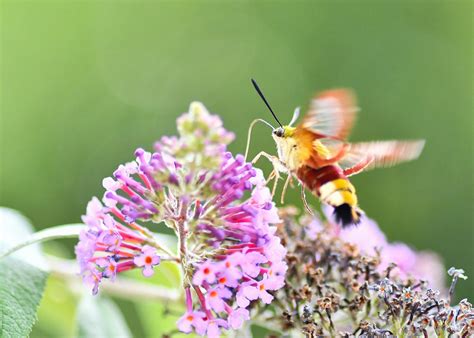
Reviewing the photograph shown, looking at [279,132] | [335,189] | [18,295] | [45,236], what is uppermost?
[279,132]

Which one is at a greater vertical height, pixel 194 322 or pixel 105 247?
pixel 105 247

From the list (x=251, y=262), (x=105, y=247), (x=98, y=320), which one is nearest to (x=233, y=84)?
(x=98, y=320)

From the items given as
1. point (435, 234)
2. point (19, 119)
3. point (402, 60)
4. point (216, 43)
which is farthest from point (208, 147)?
point (216, 43)

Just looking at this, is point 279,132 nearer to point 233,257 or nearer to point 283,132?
point 283,132

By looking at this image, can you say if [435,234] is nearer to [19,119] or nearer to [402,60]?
[402,60]

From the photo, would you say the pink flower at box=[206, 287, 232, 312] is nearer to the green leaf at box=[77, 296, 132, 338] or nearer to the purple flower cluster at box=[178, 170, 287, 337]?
the purple flower cluster at box=[178, 170, 287, 337]

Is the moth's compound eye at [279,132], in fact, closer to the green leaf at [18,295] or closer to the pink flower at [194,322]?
the pink flower at [194,322]
